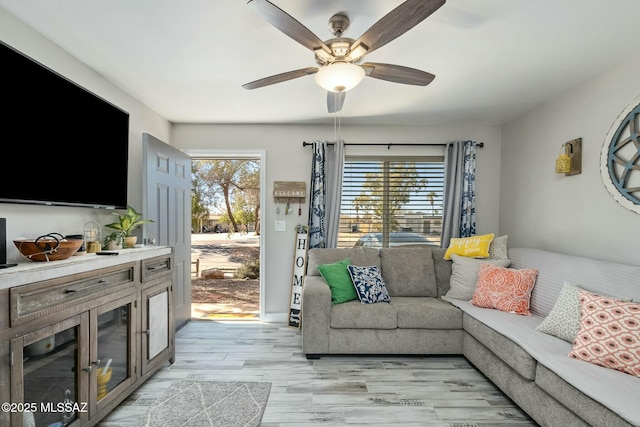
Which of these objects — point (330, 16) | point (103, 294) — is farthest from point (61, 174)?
point (330, 16)

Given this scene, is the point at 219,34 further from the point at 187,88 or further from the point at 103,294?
the point at 103,294

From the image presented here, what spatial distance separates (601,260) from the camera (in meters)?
2.34

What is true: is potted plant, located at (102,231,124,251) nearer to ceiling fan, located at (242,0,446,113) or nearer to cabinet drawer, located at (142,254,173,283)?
cabinet drawer, located at (142,254,173,283)

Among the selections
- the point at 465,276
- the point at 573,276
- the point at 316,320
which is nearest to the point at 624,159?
the point at 573,276

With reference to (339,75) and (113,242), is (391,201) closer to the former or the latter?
(339,75)

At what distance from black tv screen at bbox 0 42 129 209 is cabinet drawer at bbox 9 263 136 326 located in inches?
21.1

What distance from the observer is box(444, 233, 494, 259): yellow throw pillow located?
121 inches

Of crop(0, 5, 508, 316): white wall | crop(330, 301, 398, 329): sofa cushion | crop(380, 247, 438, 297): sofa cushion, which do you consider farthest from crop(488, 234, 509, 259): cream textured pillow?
crop(330, 301, 398, 329): sofa cushion

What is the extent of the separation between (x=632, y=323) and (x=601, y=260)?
857mm

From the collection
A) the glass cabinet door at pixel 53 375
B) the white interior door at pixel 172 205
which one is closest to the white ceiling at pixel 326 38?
the white interior door at pixel 172 205

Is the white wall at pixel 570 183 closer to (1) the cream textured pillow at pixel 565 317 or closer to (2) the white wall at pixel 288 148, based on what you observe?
(2) the white wall at pixel 288 148

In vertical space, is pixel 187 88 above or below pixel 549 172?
above

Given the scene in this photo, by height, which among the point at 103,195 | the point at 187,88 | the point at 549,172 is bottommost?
the point at 103,195

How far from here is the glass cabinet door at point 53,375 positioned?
4.41 ft
